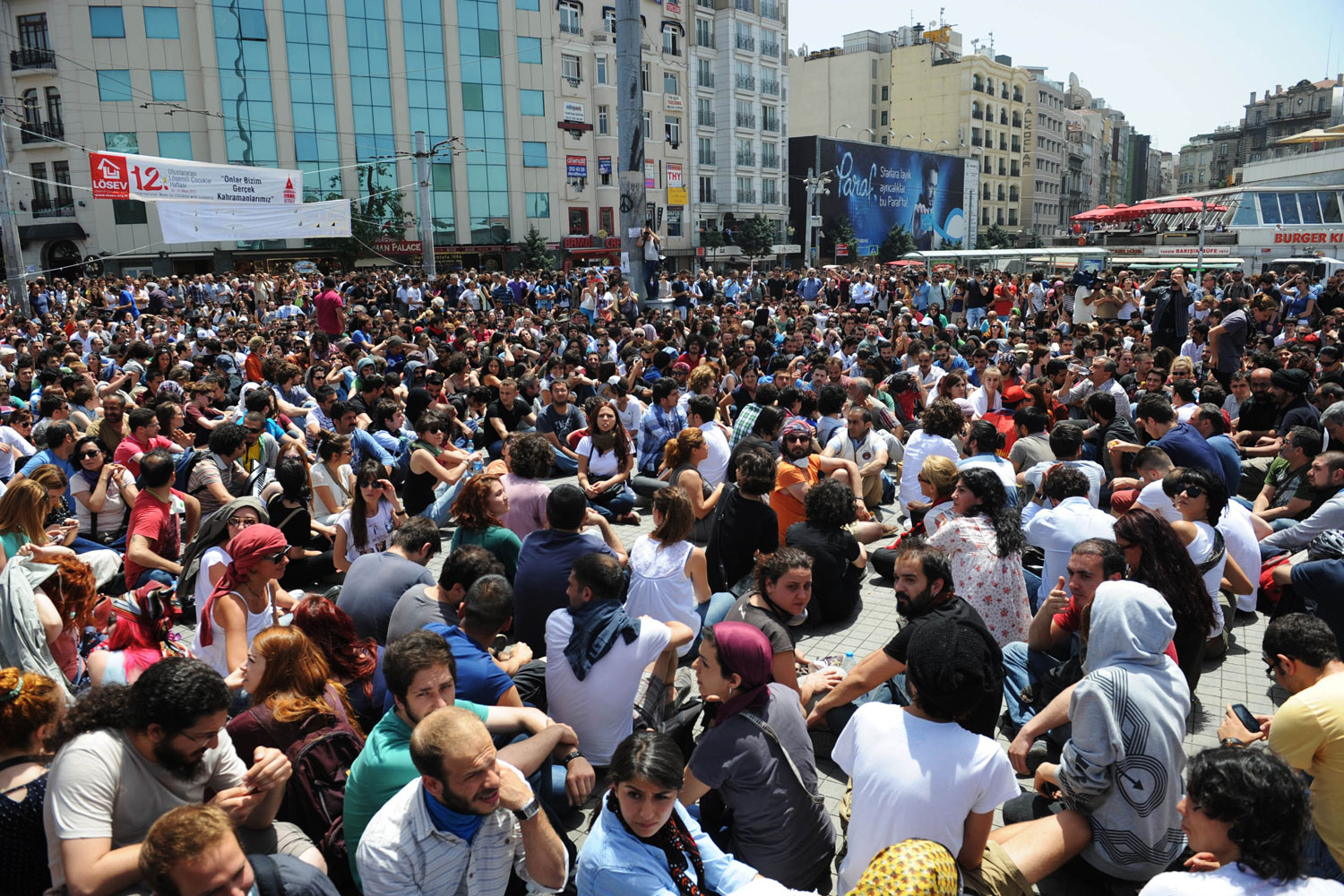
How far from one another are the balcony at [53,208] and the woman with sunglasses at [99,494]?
41626 millimetres

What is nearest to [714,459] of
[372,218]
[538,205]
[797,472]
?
[797,472]

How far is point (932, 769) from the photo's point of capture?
285 centimetres

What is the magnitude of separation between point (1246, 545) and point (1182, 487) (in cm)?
100

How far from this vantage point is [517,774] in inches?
107

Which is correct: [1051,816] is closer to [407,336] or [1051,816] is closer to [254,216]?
[407,336]

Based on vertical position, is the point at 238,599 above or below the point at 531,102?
below

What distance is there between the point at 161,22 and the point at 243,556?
47915 millimetres

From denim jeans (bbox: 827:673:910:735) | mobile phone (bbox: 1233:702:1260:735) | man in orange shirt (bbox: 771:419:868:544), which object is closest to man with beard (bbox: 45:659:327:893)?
denim jeans (bbox: 827:673:910:735)

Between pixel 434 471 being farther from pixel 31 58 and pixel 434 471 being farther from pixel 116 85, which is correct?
pixel 31 58

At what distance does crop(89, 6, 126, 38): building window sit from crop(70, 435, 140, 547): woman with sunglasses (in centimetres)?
4418

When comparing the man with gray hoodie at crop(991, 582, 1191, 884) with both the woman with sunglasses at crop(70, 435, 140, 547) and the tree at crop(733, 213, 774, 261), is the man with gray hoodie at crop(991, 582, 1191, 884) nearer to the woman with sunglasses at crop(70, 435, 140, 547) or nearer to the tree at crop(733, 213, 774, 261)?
the woman with sunglasses at crop(70, 435, 140, 547)

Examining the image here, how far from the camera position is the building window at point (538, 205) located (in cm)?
4903

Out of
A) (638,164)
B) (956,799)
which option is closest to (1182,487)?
(956,799)

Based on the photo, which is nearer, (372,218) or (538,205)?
(372,218)
